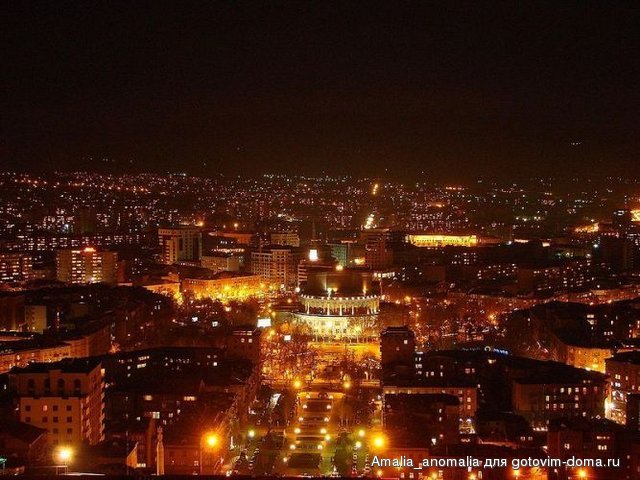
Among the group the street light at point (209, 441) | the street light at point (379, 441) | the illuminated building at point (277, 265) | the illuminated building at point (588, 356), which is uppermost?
the illuminated building at point (277, 265)

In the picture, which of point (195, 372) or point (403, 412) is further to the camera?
point (195, 372)

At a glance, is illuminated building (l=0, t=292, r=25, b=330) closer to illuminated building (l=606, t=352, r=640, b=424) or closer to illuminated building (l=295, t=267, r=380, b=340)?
illuminated building (l=295, t=267, r=380, b=340)

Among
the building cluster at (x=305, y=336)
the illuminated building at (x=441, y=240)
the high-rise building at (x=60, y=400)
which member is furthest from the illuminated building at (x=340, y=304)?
the illuminated building at (x=441, y=240)

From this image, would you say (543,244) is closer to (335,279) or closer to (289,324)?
(335,279)

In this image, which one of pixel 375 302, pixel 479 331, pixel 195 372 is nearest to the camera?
pixel 195 372

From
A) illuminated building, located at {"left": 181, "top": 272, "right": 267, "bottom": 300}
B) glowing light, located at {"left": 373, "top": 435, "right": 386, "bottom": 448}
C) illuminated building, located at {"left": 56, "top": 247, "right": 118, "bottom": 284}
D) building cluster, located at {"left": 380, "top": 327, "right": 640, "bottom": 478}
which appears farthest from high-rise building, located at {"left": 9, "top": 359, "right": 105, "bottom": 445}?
illuminated building, located at {"left": 56, "top": 247, "right": 118, "bottom": 284}

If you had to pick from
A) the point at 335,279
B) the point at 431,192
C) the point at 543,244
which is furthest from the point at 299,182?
the point at 335,279

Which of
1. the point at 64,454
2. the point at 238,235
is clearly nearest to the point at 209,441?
the point at 64,454

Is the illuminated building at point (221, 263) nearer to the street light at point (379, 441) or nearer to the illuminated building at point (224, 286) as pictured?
the illuminated building at point (224, 286)
